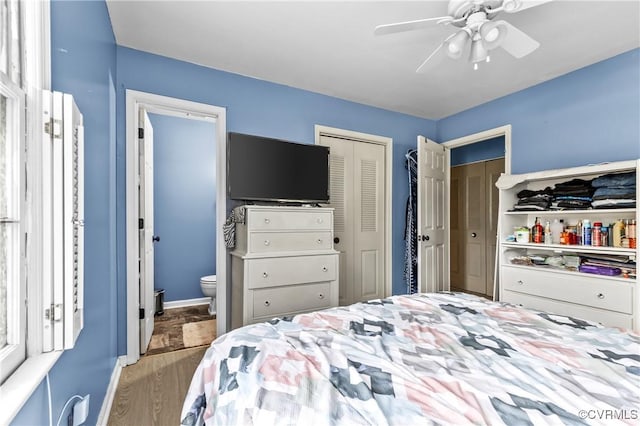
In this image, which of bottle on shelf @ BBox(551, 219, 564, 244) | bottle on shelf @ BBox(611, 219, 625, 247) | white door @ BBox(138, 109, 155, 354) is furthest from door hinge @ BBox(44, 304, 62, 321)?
bottle on shelf @ BBox(551, 219, 564, 244)

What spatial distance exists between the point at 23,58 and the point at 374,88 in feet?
9.34

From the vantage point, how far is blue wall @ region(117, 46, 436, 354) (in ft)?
8.01

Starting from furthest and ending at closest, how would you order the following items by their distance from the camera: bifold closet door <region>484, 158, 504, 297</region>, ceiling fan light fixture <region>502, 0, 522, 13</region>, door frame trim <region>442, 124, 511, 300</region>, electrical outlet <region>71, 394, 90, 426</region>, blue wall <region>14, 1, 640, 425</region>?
bifold closet door <region>484, 158, 504, 297</region> → door frame trim <region>442, 124, 511, 300</region> → ceiling fan light fixture <region>502, 0, 522, 13</region> → blue wall <region>14, 1, 640, 425</region> → electrical outlet <region>71, 394, 90, 426</region>

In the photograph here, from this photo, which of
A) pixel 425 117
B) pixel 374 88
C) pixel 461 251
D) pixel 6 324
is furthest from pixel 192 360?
pixel 461 251

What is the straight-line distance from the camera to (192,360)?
2.53m

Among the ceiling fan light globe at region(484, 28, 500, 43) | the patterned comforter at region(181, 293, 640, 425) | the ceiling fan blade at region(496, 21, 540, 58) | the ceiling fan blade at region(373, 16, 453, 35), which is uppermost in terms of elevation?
the ceiling fan blade at region(373, 16, 453, 35)

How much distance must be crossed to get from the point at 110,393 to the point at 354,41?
116 inches

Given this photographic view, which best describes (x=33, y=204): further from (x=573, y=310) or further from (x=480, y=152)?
(x=480, y=152)

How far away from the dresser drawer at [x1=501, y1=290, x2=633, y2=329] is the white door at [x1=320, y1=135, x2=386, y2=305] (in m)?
1.38

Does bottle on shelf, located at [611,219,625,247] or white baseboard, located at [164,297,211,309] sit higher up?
bottle on shelf, located at [611,219,625,247]

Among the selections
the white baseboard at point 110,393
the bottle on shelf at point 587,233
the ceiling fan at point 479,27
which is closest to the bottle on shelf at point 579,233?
the bottle on shelf at point 587,233

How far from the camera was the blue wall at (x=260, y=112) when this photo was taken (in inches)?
96.1

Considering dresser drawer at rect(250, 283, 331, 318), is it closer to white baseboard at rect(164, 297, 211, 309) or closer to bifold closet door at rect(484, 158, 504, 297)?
white baseboard at rect(164, 297, 211, 309)

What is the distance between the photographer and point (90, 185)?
1436mm
